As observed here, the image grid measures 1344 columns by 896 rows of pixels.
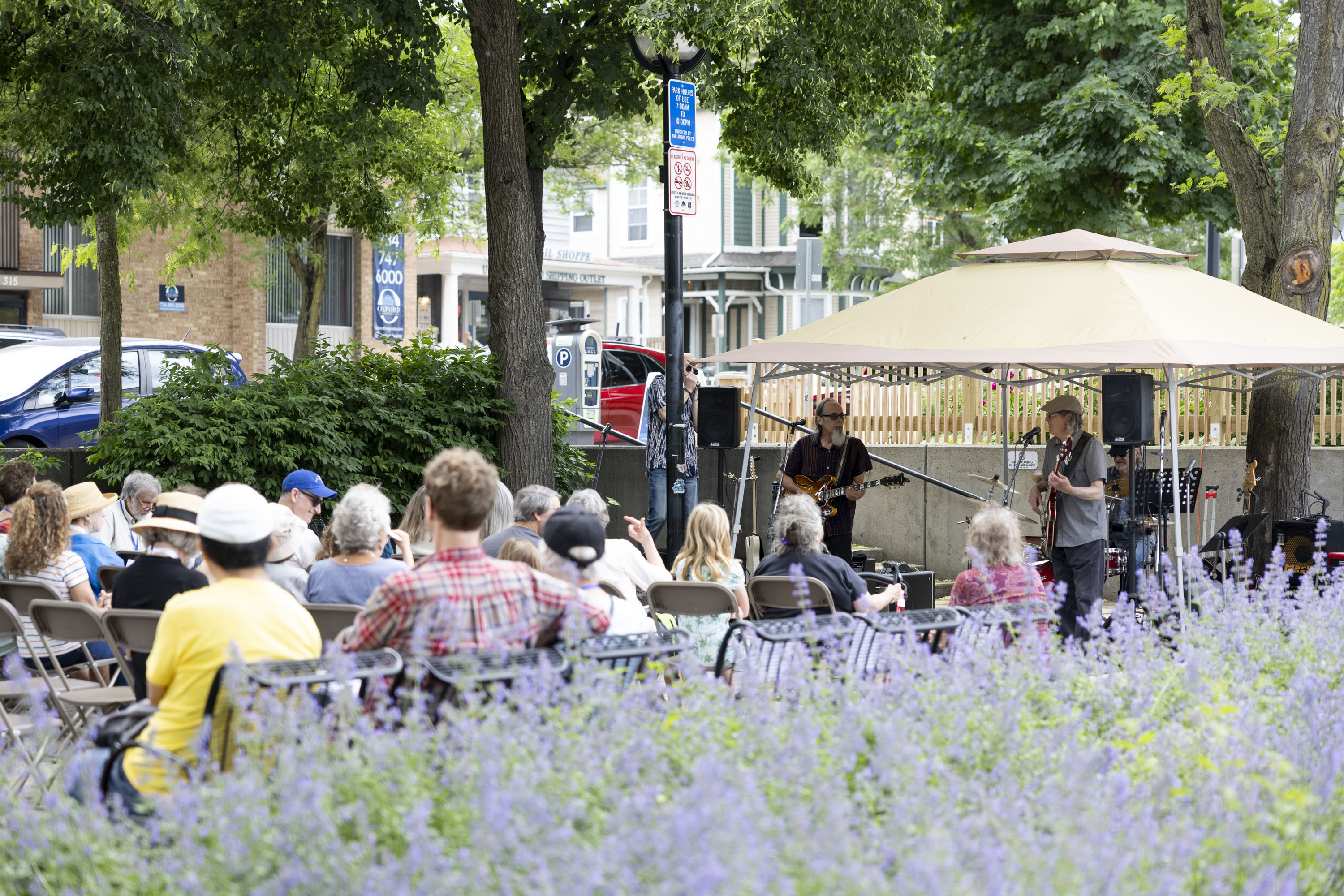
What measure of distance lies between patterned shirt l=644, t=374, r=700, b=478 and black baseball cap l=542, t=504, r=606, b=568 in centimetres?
696

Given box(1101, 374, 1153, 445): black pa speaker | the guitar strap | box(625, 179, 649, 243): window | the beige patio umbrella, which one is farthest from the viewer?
box(625, 179, 649, 243): window

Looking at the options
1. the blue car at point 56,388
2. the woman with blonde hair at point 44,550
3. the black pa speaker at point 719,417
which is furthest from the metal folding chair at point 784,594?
the blue car at point 56,388

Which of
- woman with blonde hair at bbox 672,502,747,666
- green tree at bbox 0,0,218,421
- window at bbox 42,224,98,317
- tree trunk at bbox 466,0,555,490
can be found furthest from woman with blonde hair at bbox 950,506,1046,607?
window at bbox 42,224,98,317

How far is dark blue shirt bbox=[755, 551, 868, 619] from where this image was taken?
20.4ft

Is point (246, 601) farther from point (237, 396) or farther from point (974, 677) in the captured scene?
point (237, 396)

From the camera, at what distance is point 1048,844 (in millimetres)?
2789

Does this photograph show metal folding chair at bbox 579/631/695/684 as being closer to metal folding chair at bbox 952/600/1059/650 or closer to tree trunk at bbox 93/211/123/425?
metal folding chair at bbox 952/600/1059/650

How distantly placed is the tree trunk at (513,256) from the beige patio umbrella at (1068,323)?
166 centimetres

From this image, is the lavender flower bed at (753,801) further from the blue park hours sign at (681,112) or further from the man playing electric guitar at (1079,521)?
the blue park hours sign at (681,112)

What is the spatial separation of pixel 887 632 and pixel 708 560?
2033mm

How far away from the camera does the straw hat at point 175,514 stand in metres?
5.06

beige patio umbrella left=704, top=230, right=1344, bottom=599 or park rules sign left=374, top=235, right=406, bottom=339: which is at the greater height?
park rules sign left=374, top=235, right=406, bottom=339

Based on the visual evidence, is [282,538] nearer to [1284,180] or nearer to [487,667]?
[487,667]

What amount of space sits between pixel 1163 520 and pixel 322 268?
13.6m
